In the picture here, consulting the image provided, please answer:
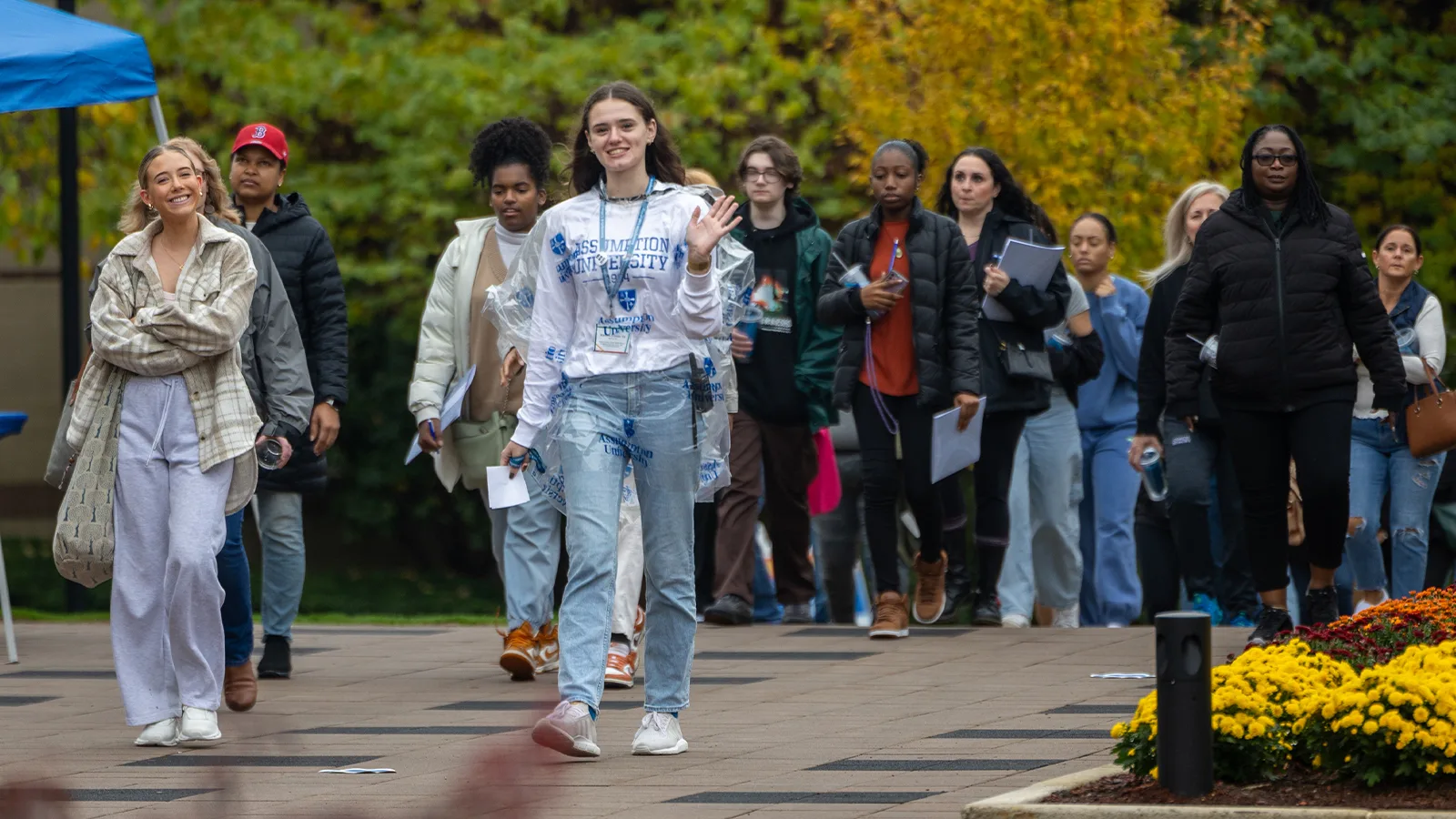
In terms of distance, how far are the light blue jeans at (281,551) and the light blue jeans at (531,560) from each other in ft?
2.93

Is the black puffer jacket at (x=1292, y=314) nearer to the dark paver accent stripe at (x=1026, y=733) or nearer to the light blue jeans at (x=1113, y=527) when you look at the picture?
the dark paver accent stripe at (x=1026, y=733)

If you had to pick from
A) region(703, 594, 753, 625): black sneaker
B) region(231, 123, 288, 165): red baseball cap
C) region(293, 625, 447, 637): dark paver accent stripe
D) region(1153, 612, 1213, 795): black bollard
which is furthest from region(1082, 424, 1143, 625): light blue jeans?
region(1153, 612, 1213, 795): black bollard

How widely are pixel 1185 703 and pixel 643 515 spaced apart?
7.17 feet

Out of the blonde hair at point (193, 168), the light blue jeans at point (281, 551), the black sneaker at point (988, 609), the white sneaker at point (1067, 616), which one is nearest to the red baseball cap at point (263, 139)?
the blonde hair at point (193, 168)

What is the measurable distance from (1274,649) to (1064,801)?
1.00 m

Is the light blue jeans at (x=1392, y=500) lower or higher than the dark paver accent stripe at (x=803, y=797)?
higher

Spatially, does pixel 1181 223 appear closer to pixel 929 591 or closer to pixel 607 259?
pixel 929 591

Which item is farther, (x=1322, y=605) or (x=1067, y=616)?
(x=1067, y=616)

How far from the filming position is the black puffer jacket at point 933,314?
9711mm

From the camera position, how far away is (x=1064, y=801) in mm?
5133

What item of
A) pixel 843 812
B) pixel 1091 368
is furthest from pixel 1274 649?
pixel 1091 368

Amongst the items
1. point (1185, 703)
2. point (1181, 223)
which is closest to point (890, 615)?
point (1181, 223)

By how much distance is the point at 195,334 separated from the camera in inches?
280

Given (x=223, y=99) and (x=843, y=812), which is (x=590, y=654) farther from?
(x=223, y=99)
